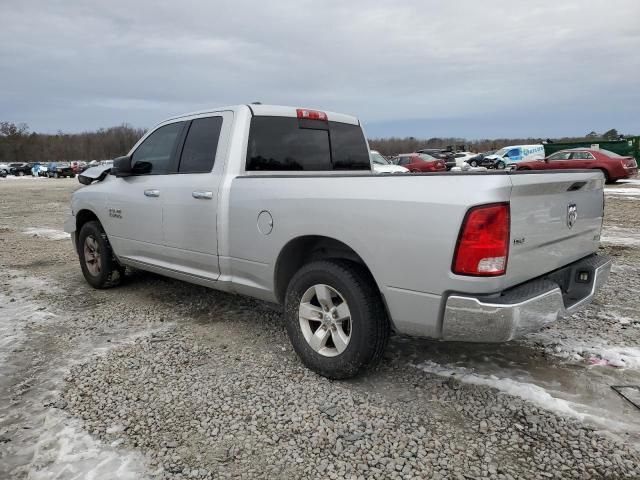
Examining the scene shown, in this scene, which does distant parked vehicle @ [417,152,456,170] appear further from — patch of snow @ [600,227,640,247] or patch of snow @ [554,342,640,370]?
patch of snow @ [554,342,640,370]

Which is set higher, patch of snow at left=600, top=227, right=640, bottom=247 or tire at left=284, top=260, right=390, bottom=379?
tire at left=284, top=260, right=390, bottom=379

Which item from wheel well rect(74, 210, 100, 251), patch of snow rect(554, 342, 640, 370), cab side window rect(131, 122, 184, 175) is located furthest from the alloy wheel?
wheel well rect(74, 210, 100, 251)

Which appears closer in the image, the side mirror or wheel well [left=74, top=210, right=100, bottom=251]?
the side mirror

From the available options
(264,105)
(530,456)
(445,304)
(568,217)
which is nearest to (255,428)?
(445,304)

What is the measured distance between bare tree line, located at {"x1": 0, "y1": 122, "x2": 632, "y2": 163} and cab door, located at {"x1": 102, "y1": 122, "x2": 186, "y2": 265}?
92060 millimetres

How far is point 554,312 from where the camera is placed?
2.80m

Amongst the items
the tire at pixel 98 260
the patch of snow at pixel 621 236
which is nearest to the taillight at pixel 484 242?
the tire at pixel 98 260

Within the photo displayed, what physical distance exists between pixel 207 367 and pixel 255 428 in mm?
920

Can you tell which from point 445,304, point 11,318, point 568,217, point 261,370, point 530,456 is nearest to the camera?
point 530,456

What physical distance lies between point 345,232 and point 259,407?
3.97 feet

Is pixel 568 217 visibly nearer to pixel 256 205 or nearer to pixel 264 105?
pixel 256 205

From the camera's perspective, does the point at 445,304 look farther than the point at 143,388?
No

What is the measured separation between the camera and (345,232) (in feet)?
9.95

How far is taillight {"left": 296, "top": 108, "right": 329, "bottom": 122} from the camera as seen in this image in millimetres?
4418
